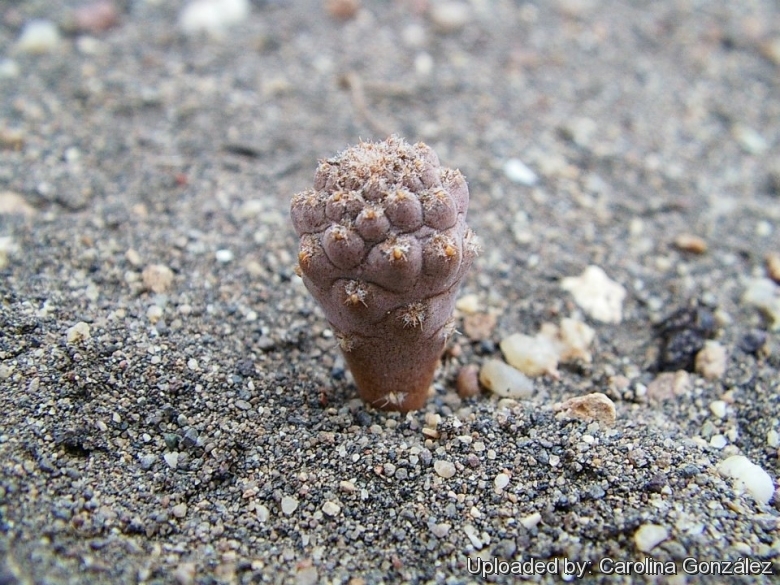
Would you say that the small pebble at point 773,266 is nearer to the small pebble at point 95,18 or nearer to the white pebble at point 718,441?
the white pebble at point 718,441

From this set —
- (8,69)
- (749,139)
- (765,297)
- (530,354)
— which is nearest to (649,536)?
(530,354)

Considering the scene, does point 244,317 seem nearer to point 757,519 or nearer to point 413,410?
point 413,410

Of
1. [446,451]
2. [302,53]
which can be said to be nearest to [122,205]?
[302,53]

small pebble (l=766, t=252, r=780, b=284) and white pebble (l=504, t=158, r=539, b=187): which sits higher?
white pebble (l=504, t=158, r=539, b=187)

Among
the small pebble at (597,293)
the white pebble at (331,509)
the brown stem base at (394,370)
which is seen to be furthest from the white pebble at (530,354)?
the white pebble at (331,509)

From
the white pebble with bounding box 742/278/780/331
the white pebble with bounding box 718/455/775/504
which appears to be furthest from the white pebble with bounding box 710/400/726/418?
the white pebble with bounding box 742/278/780/331

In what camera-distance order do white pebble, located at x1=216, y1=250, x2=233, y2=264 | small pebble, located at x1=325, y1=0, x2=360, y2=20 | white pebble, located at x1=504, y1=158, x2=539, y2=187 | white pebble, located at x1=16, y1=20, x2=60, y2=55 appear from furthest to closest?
small pebble, located at x1=325, y1=0, x2=360, y2=20 < white pebble, located at x1=16, y1=20, x2=60, y2=55 < white pebble, located at x1=504, y1=158, x2=539, y2=187 < white pebble, located at x1=216, y1=250, x2=233, y2=264

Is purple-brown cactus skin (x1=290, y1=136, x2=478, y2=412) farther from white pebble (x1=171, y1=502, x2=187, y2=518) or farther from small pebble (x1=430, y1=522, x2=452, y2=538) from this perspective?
white pebble (x1=171, y1=502, x2=187, y2=518)
